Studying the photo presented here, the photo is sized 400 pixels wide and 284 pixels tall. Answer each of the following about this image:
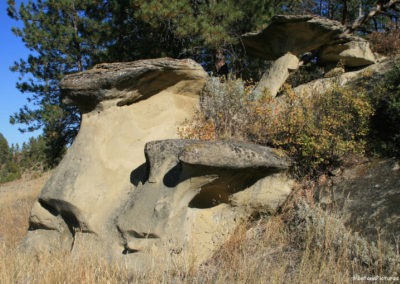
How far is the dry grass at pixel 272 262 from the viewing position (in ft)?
12.1

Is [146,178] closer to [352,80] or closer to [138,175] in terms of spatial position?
[138,175]

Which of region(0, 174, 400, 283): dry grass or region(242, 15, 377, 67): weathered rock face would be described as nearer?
region(0, 174, 400, 283): dry grass

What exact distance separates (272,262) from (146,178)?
2.28m

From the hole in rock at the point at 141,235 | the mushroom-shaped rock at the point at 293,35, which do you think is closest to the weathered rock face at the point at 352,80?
the mushroom-shaped rock at the point at 293,35

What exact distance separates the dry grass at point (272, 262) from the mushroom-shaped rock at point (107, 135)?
1368 mm

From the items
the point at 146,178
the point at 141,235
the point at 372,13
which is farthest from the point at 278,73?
the point at 141,235

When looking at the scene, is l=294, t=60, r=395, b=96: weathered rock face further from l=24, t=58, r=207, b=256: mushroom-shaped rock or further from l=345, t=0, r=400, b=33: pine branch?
l=24, t=58, r=207, b=256: mushroom-shaped rock

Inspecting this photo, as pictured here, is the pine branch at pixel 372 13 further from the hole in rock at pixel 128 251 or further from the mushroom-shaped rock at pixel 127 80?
the hole in rock at pixel 128 251

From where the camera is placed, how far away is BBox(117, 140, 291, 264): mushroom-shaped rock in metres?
4.72

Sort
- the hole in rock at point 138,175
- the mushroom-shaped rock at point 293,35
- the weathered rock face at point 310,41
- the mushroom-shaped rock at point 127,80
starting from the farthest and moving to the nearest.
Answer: the weathered rock face at point 310,41
the mushroom-shaped rock at point 293,35
the mushroom-shaped rock at point 127,80
the hole in rock at point 138,175

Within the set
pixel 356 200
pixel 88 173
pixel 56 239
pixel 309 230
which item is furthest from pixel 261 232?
pixel 56 239

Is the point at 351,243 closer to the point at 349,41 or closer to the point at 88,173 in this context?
the point at 88,173

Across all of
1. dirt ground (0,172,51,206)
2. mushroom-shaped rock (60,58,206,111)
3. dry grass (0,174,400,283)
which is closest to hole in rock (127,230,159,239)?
dry grass (0,174,400,283)

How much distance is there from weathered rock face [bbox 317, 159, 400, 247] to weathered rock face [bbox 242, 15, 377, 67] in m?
4.18
